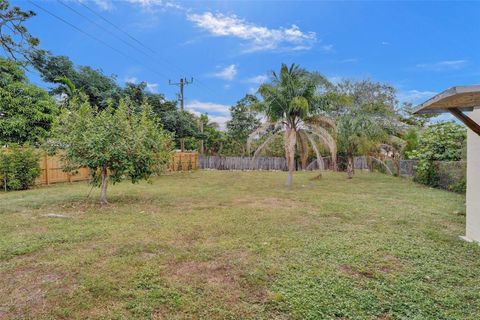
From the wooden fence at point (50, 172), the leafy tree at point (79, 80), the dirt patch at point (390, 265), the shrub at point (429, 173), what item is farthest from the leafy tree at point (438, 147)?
the leafy tree at point (79, 80)

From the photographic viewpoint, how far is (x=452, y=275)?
9.65 feet

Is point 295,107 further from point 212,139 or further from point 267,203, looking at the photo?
point 212,139

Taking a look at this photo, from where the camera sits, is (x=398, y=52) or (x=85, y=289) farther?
(x=398, y=52)

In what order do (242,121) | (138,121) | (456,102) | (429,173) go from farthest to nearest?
(242,121) < (429,173) < (138,121) < (456,102)

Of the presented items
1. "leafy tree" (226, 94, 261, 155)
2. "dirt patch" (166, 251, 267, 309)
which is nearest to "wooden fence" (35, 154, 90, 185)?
"dirt patch" (166, 251, 267, 309)

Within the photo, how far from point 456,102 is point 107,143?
6628mm

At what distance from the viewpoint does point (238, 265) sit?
3191 mm

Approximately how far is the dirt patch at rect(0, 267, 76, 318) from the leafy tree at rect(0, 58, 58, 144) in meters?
12.3

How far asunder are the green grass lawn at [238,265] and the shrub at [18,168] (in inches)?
206

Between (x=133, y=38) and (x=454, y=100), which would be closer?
(x=454, y=100)

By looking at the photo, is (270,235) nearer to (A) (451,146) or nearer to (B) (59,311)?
(B) (59,311)

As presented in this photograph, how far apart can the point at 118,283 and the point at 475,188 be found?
4.97m

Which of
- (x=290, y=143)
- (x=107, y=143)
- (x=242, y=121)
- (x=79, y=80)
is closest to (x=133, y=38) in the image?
(x=79, y=80)

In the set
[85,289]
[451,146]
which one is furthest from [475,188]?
[451,146]
